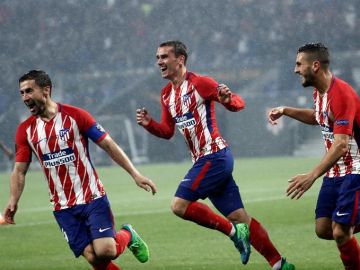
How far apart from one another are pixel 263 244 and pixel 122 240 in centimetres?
118

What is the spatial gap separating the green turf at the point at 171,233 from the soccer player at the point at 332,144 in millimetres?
1336

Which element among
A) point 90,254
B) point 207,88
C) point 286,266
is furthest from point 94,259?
point 207,88

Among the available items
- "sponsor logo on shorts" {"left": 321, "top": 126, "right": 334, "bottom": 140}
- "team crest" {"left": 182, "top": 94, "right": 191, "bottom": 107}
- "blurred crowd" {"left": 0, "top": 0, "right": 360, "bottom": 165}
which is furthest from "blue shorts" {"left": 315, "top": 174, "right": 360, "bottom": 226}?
"blurred crowd" {"left": 0, "top": 0, "right": 360, "bottom": 165}

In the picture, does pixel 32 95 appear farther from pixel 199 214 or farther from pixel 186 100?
pixel 199 214

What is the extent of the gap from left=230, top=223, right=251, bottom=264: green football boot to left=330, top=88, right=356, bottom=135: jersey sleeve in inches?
64.5

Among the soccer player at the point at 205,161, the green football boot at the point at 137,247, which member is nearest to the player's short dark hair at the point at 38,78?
the soccer player at the point at 205,161

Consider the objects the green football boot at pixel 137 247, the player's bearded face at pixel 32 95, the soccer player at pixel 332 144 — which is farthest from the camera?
the green football boot at pixel 137 247

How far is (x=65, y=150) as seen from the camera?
7344mm

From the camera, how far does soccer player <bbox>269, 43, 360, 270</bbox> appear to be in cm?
680

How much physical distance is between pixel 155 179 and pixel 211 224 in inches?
483

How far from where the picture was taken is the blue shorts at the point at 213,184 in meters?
8.24

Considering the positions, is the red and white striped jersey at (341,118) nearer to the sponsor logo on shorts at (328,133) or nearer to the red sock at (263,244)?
the sponsor logo on shorts at (328,133)

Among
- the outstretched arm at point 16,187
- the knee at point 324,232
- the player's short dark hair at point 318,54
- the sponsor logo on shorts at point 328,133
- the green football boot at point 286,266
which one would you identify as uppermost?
the player's short dark hair at point 318,54

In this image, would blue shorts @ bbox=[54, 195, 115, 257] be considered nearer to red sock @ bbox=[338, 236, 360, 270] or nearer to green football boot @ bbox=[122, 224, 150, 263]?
green football boot @ bbox=[122, 224, 150, 263]
